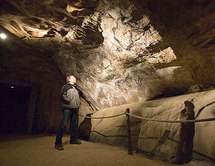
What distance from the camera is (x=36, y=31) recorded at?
4.04 m

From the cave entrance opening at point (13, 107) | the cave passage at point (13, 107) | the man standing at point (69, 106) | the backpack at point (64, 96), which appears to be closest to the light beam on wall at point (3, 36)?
the man standing at point (69, 106)

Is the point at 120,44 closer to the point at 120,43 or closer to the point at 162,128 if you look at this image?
the point at 120,43

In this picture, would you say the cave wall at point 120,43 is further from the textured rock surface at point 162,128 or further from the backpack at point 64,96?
the backpack at point 64,96

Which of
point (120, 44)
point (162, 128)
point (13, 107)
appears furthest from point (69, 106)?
point (13, 107)

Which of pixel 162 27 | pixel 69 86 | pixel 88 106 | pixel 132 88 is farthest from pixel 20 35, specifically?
pixel 162 27

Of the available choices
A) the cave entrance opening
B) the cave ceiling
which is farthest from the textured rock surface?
the cave entrance opening

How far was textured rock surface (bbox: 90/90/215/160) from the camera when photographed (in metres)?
2.15

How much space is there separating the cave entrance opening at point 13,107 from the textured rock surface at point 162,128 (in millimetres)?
6052

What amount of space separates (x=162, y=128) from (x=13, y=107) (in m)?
8.88

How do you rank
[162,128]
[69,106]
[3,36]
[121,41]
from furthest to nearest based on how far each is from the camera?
[3,36] < [69,106] < [121,41] < [162,128]

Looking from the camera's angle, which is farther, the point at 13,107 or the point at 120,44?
the point at 13,107

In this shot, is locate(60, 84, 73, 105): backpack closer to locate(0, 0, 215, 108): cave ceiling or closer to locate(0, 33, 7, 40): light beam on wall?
locate(0, 0, 215, 108): cave ceiling

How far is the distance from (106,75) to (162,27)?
2.25 m

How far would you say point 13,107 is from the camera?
27.8 feet
